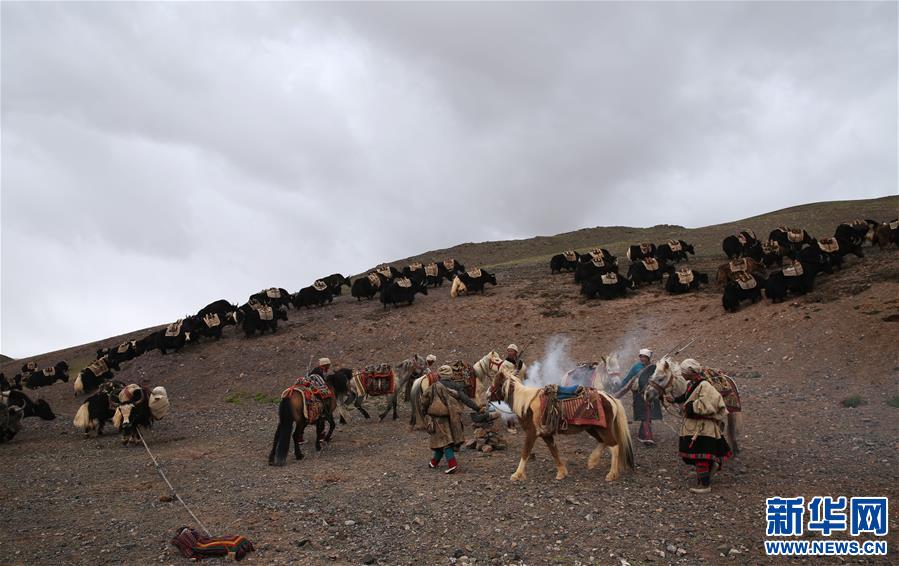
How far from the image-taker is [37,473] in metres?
9.58

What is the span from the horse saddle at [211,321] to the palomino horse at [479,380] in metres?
13.9

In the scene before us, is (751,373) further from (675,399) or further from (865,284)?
(675,399)

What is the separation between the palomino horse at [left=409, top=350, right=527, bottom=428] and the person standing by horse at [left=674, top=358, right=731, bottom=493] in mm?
2402

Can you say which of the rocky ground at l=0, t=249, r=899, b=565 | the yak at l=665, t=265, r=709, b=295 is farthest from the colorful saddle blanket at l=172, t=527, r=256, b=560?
the yak at l=665, t=265, r=709, b=295

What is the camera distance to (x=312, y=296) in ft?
85.1

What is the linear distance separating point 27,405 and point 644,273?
19.1m

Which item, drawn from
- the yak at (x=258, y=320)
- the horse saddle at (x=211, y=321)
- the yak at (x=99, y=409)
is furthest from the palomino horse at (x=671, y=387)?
the horse saddle at (x=211, y=321)

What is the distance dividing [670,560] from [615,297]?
1597cm

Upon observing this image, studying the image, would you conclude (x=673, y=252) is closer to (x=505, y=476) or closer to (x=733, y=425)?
(x=733, y=425)

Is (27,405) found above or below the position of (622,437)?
above

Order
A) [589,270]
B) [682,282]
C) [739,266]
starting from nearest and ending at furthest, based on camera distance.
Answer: [739,266]
[682,282]
[589,270]

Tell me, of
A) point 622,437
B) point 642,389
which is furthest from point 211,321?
point 622,437

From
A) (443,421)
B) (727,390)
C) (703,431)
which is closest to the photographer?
(703,431)

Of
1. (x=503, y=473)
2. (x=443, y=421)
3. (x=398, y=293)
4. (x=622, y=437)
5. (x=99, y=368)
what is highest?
(x=398, y=293)
